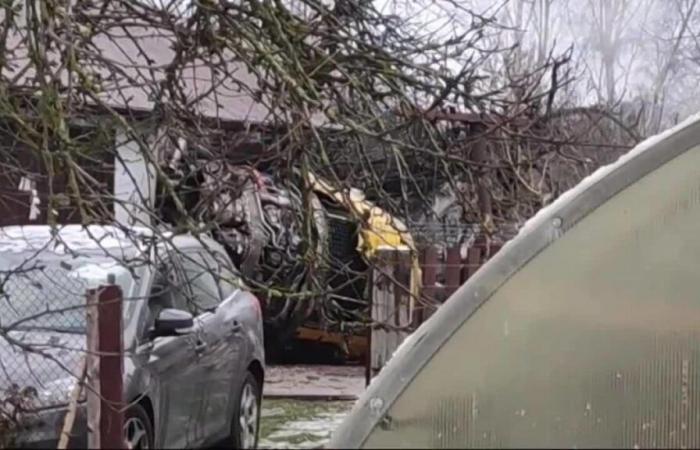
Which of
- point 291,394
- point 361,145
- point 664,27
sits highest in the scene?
point 664,27

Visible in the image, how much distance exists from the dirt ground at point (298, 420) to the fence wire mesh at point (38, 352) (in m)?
1.92

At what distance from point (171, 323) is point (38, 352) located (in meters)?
1.80

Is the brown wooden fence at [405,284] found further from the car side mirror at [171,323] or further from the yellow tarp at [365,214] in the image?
the car side mirror at [171,323]

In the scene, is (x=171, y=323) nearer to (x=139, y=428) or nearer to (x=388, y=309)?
(x=139, y=428)

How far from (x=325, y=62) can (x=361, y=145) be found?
0.70 m

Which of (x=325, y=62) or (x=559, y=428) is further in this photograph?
(x=325, y=62)

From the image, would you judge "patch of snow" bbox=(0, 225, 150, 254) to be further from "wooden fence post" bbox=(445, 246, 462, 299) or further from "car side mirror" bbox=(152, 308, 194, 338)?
"wooden fence post" bbox=(445, 246, 462, 299)

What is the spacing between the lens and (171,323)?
6164 mm

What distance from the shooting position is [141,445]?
563cm

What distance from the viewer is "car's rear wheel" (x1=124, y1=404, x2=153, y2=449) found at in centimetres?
546

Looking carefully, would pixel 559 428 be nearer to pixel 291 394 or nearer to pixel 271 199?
pixel 271 199

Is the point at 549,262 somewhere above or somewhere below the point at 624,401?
above

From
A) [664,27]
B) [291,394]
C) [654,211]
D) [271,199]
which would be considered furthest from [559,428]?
[664,27]

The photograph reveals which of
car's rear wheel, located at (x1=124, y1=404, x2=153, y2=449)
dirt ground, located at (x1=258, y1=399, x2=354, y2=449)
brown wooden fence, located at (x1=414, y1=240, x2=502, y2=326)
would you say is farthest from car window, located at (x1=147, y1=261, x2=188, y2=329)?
brown wooden fence, located at (x1=414, y1=240, x2=502, y2=326)
